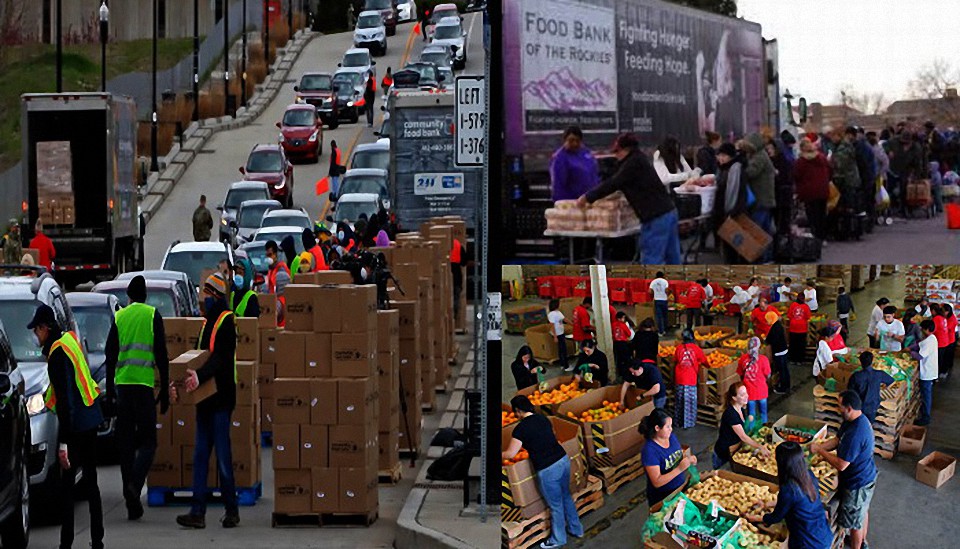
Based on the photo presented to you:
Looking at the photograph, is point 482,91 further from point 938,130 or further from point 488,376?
point 938,130

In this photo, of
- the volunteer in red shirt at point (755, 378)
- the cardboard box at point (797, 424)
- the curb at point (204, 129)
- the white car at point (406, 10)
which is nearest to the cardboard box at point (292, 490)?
the volunteer in red shirt at point (755, 378)

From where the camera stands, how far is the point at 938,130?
314 inches

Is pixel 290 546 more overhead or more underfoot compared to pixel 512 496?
more underfoot

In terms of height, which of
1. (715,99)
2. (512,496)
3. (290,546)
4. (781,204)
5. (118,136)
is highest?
(118,136)

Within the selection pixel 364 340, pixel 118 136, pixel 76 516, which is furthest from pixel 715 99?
pixel 118 136

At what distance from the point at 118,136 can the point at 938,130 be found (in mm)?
23316

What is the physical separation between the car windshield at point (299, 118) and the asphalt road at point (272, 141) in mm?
1439

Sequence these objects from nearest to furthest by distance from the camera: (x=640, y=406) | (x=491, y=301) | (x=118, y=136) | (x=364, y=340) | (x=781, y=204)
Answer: (x=781, y=204), (x=640, y=406), (x=491, y=301), (x=364, y=340), (x=118, y=136)

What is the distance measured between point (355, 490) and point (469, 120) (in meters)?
3.36

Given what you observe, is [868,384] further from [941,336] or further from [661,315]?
[661,315]

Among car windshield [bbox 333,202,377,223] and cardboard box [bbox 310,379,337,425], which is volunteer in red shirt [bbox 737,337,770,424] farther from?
car windshield [bbox 333,202,377,223]

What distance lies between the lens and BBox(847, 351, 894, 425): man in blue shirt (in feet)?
30.6

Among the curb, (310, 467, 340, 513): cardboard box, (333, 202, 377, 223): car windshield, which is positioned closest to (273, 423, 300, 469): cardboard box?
(310, 467, 340, 513): cardboard box

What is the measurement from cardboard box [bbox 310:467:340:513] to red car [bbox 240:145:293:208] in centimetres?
2857
